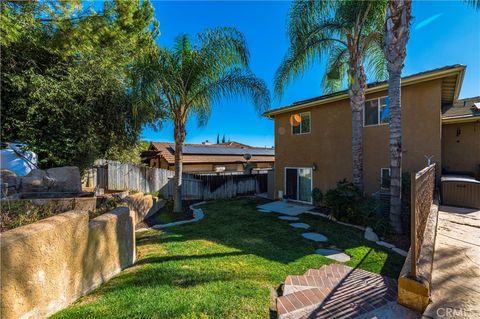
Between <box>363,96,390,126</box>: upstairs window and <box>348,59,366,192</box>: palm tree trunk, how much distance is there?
4.86 feet

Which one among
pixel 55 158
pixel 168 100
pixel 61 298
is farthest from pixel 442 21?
pixel 55 158

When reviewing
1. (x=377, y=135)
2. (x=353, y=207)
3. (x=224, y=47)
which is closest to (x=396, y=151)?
(x=353, y=207)

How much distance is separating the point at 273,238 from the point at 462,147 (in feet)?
29.8

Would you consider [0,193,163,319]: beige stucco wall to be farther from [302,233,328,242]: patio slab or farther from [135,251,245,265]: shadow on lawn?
[302,233,328,242]: patio slab

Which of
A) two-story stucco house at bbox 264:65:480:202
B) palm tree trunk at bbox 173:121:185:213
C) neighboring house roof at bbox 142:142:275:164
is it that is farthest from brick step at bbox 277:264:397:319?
neighboring house roof at bbox 142:142:275:164

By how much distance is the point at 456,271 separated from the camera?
3.28 metres

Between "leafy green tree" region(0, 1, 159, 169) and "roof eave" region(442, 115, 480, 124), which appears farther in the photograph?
"roof eave" region(442, 115, 480, 124)

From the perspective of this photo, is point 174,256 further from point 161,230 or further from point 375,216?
point 375,216

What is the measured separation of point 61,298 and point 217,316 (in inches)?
79.2

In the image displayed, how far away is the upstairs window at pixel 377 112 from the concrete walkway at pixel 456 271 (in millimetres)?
4704

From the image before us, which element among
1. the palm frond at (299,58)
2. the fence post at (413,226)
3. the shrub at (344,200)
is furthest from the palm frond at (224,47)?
the fence post at (413,226)

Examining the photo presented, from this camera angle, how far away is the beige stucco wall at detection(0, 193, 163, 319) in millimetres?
2273

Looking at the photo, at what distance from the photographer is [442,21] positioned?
25.0 ft

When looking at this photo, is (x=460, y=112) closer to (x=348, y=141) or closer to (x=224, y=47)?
(x=348, y=141)
